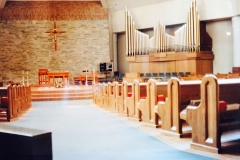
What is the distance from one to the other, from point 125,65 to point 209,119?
12.2m

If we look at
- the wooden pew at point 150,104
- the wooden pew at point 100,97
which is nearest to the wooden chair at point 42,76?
the wooden pew at point 100,97

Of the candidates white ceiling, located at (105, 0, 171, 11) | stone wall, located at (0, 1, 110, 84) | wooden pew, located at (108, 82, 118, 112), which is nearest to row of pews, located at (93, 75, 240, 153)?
wooden pew, located at (108, 82, 118, 112)

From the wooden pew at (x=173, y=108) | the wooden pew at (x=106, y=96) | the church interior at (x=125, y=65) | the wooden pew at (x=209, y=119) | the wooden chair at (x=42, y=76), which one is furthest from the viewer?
the wooden chair at (x=42, y=76)

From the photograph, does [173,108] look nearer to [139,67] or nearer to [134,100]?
[134,100]

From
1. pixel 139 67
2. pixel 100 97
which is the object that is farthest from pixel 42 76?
pixel 100 97

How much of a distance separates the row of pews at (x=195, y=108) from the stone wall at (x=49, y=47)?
29.4 feet

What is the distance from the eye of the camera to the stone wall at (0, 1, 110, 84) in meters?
14.3

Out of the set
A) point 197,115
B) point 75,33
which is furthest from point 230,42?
point 197,115

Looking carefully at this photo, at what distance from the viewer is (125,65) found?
50.1 feet

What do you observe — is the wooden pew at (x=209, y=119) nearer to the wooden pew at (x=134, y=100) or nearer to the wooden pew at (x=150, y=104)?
the wooden pew at (x=150, y=104)

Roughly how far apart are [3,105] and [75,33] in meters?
9.34

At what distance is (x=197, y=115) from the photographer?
328cm

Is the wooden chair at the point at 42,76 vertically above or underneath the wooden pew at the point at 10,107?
above

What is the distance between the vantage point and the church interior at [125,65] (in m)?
3.48
